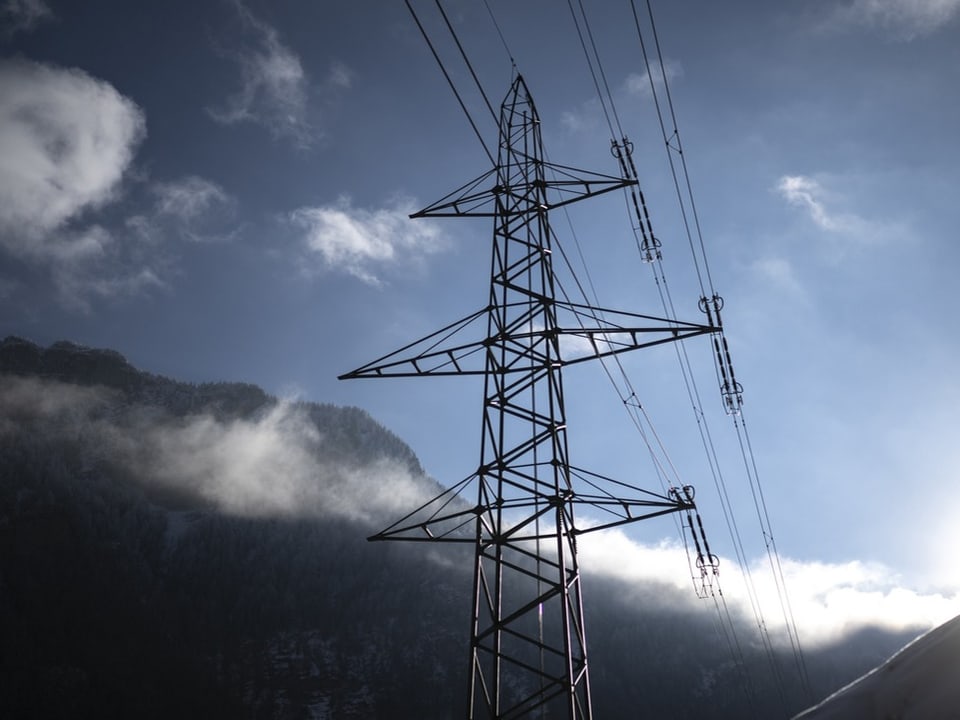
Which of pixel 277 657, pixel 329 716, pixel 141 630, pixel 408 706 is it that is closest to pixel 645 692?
pixel 408 706

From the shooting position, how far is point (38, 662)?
17250 centimetres

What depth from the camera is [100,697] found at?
16738 cm

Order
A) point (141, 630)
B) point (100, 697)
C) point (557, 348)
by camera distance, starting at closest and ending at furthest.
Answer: point (557, 348) → point (100, 697) → point (141, 630)

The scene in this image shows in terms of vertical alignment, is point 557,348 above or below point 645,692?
above

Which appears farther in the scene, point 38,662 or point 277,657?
point 277,657

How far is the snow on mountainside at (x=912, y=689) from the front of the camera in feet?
7.34

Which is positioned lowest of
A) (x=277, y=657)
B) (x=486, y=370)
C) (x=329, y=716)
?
(x=329, y=716)

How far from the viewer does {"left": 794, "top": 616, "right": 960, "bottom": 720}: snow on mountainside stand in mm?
2238

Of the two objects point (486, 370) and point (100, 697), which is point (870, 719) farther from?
point (100, 697)

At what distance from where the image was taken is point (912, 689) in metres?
2.39

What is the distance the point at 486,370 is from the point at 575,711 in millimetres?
6425

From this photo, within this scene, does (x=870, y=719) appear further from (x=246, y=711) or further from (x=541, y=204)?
(x=246, y=711)

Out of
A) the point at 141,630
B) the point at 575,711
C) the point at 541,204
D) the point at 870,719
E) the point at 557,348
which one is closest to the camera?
the point at 870,719

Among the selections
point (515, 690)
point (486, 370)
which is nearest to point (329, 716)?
point (515, 690)
